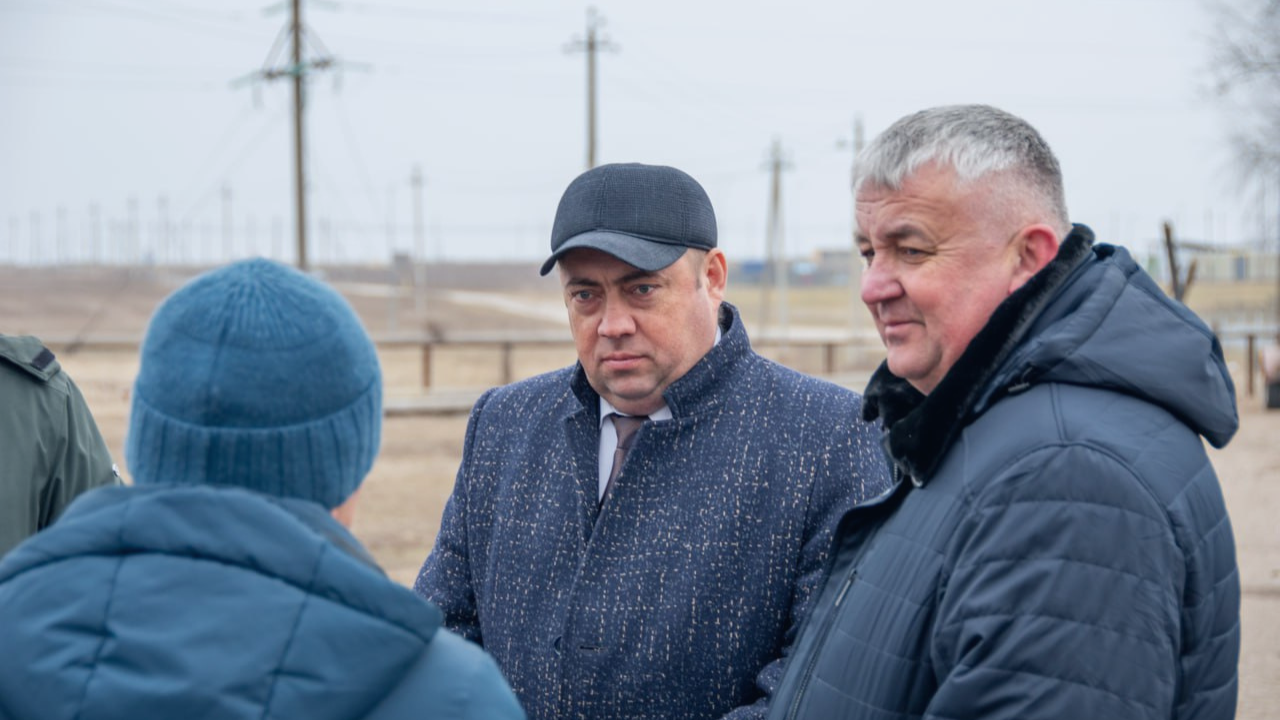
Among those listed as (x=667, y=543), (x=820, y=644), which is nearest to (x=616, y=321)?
(x=667, y=543)

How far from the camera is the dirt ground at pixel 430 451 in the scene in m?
7.02

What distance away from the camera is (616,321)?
7.72ft

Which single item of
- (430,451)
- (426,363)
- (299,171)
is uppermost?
(299,171)

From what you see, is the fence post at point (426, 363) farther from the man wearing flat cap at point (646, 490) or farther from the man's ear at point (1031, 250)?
the man's ear at point (1031, 250)

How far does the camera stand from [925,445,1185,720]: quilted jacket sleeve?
54.3 inches

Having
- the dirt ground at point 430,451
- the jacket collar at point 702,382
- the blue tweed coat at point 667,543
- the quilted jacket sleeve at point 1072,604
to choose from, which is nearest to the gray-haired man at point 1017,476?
the quilted jacket sleeve at point 1072,604

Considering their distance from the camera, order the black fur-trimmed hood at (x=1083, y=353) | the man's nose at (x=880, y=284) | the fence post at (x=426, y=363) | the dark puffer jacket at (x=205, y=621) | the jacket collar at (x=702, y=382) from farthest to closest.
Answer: the fence post at (x=426, y=363) → the jacket collar at (x=702, y=382) → the man's nose at (x=880, y=284) → the black fur-trimmed hood at (x=1083, y=353) → the dark puffer jacket at (x=205, y=621)

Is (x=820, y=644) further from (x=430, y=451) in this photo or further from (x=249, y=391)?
(x=430, y=451)

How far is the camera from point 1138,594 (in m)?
1.39

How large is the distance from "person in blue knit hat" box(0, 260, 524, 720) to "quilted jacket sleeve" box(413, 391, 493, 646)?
118cm

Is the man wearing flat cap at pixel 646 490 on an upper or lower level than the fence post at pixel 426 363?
upper

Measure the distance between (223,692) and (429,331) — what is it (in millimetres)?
29945

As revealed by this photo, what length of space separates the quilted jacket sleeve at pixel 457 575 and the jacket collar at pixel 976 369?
105cm

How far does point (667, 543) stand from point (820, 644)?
1.49 ft
